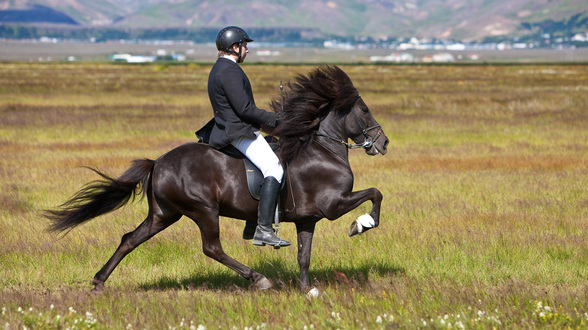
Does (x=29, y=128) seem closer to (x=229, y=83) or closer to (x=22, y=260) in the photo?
(x=22, y=260)

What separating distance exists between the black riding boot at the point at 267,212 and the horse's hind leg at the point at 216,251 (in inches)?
13.5

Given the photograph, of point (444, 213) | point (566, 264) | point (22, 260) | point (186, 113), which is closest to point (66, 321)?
point (22, 260)

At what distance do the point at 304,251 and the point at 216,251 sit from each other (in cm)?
93

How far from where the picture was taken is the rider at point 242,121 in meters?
7.20

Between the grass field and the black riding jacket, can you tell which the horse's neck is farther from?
the grass field

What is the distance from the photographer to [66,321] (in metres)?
6.21

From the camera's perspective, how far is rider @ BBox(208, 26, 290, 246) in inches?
284

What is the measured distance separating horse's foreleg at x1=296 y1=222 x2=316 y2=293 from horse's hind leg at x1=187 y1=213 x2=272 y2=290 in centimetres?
41

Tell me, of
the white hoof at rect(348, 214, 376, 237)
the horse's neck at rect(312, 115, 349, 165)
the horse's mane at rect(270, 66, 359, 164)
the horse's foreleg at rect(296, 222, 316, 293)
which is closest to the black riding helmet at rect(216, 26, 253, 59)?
the horse's mane at rect(270, 66, 359, 164)

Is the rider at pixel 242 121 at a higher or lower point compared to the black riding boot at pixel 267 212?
higher

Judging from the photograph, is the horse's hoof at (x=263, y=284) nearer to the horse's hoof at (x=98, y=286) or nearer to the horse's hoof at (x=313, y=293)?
the horse's hoof at (x=313, y=293)

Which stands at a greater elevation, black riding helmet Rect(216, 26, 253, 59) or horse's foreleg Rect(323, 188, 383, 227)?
black riding helmet Rect(216, 26, 253, 59)

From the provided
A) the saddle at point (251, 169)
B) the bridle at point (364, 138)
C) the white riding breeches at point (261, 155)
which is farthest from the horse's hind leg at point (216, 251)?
the bridle at point (364, 138)

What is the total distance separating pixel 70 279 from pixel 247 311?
2.87 m
